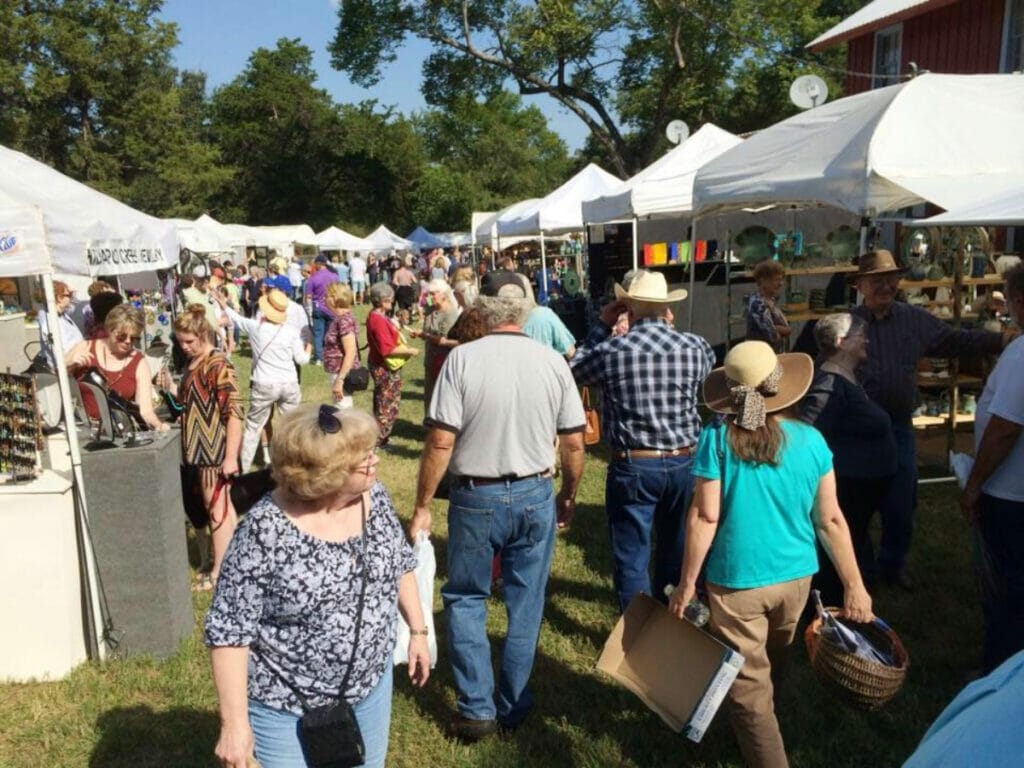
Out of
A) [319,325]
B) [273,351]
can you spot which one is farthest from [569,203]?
[273,351]

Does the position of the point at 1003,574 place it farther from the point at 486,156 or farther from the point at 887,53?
the point at 486,156

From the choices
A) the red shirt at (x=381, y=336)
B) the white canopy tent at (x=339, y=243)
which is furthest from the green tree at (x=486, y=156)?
the red shirt at (x=381, y=336)

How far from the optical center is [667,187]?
9703mm

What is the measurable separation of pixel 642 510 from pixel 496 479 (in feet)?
3.10

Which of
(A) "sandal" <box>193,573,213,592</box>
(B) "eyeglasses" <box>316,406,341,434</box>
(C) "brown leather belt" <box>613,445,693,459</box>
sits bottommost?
(A) "sandal" <box>193,573,213,592</box>

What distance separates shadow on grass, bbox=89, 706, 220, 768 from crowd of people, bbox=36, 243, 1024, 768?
1154 millimetres

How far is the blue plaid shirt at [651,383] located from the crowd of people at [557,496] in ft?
0.03

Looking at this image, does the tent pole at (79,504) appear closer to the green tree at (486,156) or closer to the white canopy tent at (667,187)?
the white canopy tent at (667,187)

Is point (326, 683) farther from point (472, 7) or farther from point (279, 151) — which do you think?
point (279, 151)

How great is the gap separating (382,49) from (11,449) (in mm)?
29097

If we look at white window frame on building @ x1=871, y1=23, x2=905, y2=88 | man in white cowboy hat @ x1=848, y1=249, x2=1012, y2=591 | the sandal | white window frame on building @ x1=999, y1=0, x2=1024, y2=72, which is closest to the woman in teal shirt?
man in white cowboy hat @ x1=848, y1=249, x2=1012, y2=591

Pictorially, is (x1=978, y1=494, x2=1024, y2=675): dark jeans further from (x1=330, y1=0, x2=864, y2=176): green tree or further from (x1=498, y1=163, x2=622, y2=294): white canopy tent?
(x1=330, y1=0, x2=864, y2=176): green tree

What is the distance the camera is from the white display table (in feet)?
12.5

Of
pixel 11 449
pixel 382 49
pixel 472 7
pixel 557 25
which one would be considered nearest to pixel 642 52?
pixel 557 25
